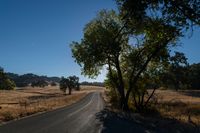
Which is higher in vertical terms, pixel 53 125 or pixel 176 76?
pixel 176 76

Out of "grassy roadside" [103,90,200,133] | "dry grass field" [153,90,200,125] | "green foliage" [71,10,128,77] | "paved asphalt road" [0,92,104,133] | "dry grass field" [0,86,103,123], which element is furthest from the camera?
"green foliage" [71,10,128,77]

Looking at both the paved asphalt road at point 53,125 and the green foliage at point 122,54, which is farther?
the green foliage at point 122,54

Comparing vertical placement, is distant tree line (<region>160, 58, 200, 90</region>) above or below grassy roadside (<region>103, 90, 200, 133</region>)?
above

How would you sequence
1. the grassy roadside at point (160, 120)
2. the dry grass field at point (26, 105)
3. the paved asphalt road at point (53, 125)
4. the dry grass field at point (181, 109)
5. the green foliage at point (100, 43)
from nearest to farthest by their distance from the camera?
the paved asphalt road at point (53, 125)
the grassy roadside at point (160, 120)
the dry grass field at point (26, 105)
the dry grass field at point (181, 109)
the green foliage at point (100, 43)

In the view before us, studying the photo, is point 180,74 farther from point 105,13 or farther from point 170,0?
point 170,0

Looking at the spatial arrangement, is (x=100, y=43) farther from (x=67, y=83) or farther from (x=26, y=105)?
(x=67, y=83)

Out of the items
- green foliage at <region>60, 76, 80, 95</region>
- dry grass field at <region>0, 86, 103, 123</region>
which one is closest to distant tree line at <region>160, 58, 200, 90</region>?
dry grass field at <region>0, 86, 103, 123</region>

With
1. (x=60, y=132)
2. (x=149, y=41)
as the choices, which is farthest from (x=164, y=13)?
(x=149, y=41)

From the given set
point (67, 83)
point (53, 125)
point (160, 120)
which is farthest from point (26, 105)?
point (67, 83)

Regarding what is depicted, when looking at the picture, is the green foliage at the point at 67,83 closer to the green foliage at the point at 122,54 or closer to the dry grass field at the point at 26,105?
the dry grass field at the point at 26,105

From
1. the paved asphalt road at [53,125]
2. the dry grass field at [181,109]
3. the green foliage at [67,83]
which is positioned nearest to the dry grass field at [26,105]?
the paved asphalt road at [53,125]

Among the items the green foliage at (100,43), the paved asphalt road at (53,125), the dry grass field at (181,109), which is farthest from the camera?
the green foliage at (100,43)

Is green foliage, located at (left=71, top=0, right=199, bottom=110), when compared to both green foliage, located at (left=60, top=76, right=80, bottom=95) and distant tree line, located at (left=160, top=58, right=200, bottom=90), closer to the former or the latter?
distant tree line, located at (left=160, top=58, right=200, bottom=90)

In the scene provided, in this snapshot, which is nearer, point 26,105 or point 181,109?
point 26,105
